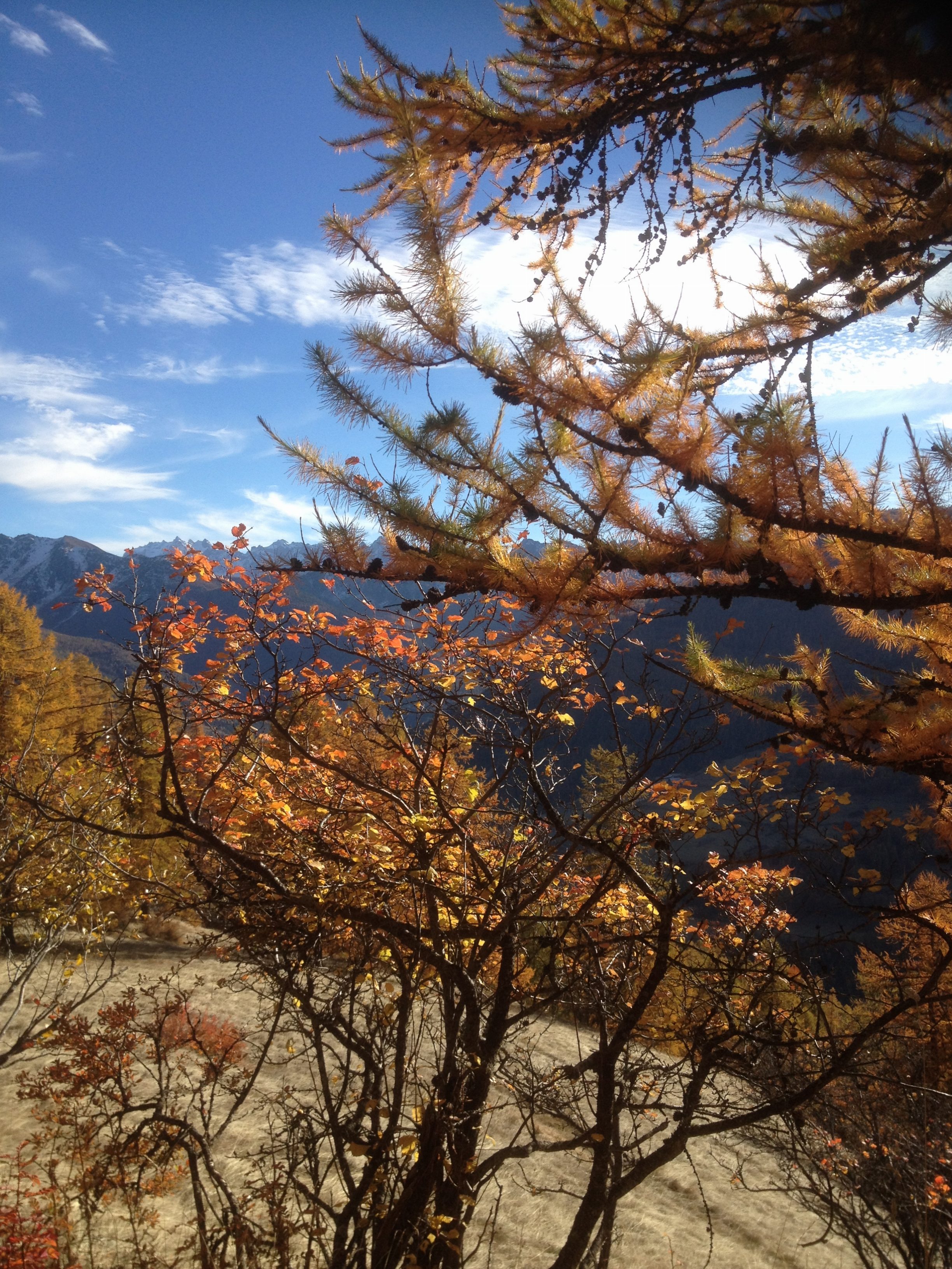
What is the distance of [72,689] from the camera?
1811 cm

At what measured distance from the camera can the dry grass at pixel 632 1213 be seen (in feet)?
21.7

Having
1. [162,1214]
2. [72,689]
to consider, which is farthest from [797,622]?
[162,1214]

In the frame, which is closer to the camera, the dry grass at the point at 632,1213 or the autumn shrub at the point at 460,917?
the autumn shrub at the point at 460,917

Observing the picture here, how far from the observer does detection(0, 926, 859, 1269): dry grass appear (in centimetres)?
663

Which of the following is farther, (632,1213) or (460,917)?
(632,1213)

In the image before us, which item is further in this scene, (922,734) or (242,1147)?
(242,1147)

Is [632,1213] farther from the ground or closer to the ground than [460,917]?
closer to the ground

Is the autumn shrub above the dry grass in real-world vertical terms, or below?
above

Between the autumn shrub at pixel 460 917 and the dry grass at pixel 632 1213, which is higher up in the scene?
the autumn shrub at pixel 460 917

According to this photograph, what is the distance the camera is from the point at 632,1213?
859 cm

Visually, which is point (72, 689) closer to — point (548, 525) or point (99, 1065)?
point (99, 1065)

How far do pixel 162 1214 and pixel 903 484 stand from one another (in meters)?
8.15

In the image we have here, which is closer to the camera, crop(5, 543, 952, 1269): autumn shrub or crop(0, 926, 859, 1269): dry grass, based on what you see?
crop(5, 543, 952, 1269): autumn shrub

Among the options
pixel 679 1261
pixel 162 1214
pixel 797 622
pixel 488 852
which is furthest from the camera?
pixel 797 622
